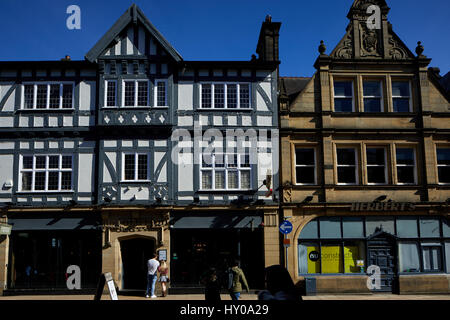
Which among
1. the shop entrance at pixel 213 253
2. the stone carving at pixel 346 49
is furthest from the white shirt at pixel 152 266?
the stone carving at pixel 346 49

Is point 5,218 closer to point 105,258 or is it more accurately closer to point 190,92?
point 105,258

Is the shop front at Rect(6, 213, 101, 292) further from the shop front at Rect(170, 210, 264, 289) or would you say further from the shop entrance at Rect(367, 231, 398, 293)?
the shop entrance at Rect(367, 231, 398, 293)

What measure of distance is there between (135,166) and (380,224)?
10.8 metres

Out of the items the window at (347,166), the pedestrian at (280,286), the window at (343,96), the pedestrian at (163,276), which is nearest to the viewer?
the pedestrian at (280,286)

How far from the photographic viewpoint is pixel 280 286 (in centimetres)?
441

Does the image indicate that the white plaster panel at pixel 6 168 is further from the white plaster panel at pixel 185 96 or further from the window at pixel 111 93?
the white plaster panel at pixel 185 96

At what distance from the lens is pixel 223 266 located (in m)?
18.3

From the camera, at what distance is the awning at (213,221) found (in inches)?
720

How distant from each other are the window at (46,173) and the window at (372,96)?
13428 millimetres

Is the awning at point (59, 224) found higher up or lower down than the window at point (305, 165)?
lower down

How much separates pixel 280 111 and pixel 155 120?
548cm

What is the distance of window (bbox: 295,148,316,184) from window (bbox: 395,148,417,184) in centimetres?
377
